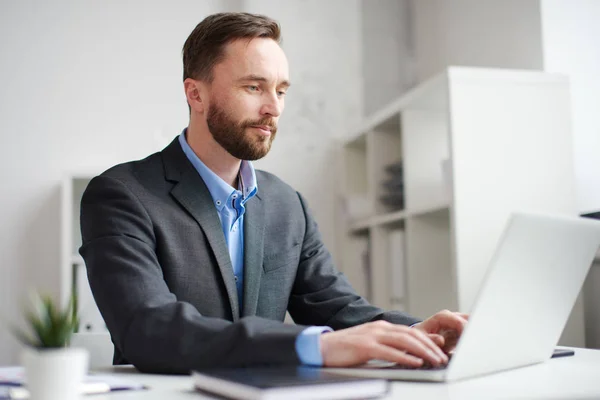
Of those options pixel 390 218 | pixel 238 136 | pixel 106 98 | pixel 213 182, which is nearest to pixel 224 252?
pixel 213 182

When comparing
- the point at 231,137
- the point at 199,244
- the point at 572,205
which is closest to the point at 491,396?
the point at 199,244

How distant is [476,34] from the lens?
128 inches

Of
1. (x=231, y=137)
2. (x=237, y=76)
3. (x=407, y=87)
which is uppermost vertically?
(x=407, y=87)

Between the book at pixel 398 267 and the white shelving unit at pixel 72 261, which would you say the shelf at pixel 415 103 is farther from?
the white shelving unit at pixel 72 261

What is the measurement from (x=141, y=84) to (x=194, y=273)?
7.83 feet

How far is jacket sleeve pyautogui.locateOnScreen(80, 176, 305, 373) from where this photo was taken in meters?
1.05

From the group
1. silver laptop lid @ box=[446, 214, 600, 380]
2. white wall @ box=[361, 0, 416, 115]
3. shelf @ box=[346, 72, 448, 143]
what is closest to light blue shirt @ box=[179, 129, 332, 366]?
silver laptop lid @ box=[446, 214, 600, 380]

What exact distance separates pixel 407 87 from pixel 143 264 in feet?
9.29

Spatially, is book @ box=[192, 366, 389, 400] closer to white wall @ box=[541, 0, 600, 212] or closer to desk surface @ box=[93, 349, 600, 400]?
desk surface @ box=[93, 349, 600, 400]

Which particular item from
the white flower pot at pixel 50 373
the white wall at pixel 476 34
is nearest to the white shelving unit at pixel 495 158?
the white wall at pixel 476 34

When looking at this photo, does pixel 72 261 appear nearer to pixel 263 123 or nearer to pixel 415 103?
pixel 415 103

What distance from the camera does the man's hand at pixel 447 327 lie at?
1.30 metres

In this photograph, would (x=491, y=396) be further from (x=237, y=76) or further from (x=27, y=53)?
(x=27, y=53)

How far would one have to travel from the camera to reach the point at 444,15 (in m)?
3.59
